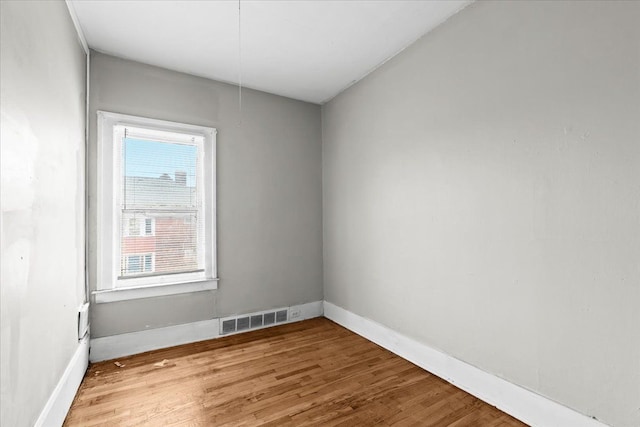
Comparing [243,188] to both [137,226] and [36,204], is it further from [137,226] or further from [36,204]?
[36,204]

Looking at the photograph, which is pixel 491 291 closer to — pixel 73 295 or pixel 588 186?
pixel 588 186

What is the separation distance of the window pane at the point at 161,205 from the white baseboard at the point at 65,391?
751mm

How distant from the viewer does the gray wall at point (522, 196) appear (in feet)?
4.85

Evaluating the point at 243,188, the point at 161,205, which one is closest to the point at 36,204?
the point at 161,205

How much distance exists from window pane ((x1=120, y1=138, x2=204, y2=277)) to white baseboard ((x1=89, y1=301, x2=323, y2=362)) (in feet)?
1.81

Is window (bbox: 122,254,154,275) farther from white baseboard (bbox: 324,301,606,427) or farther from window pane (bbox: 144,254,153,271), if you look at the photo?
white baseboard (bbox: 324,301,606,427)

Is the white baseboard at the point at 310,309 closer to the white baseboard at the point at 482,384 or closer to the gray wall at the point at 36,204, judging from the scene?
the white baseboard at the point at 482,384

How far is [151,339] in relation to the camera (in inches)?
112

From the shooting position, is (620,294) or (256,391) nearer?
(620,294)

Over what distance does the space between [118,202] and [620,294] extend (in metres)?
3.57

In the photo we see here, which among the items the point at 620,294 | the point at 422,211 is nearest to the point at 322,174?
the point at 422,211

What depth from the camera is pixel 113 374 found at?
7.88ft

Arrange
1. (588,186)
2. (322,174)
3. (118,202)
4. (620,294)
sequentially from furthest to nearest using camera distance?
(322,174)
(118,202)
(588,186)
(620,294)

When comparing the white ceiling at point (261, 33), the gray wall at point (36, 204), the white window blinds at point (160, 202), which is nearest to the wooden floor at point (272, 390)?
the gray wall at point (36, 204)
